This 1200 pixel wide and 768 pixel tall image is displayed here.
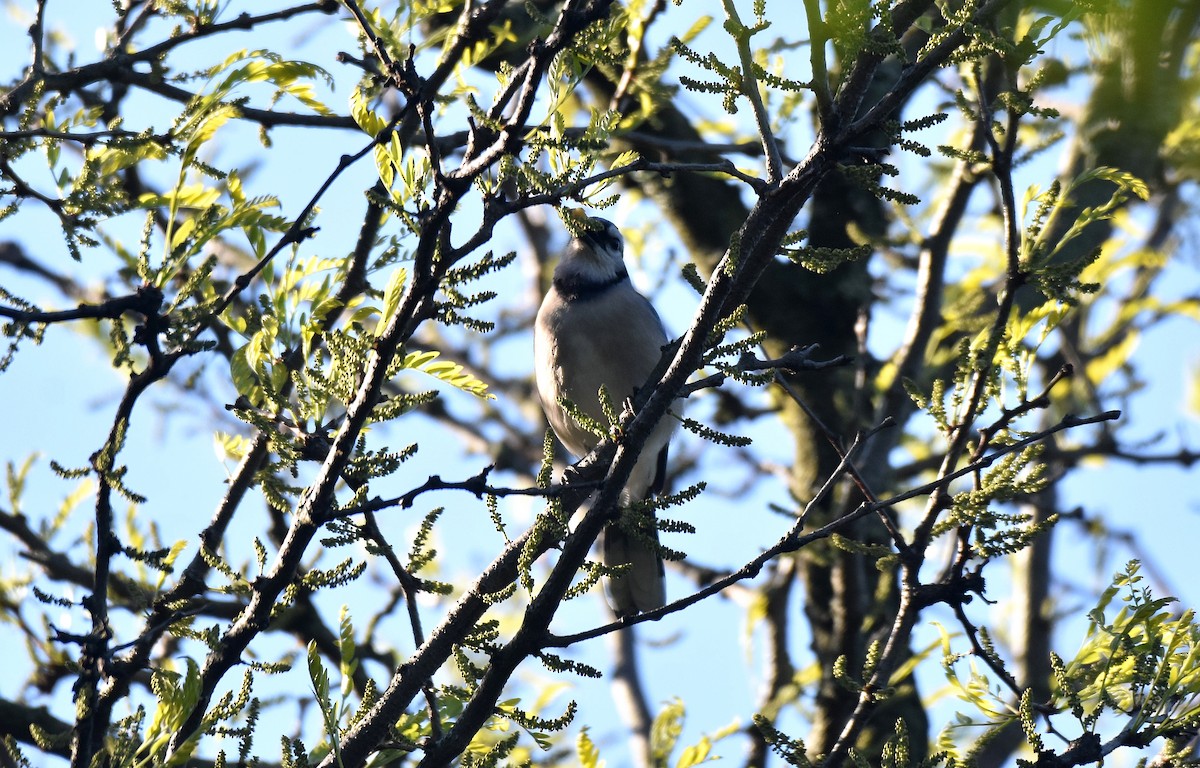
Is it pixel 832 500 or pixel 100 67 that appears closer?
pixel 100 67

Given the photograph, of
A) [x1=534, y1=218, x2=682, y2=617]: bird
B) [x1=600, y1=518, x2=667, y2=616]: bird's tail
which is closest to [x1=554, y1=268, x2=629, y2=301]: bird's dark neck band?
[x1=534, y1=218, x2=682, y2=617]: bird

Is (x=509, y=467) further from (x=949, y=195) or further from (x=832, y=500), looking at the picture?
(x=949, y=195)

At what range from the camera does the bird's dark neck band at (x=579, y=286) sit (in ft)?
18.4

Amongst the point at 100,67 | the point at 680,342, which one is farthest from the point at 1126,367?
the point at 100,67

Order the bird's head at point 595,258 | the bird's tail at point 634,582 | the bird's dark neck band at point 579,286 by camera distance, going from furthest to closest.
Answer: the bird's head at point 595,258 → the bird's dark neck band at point 579,286 → the bird's tail at point 634,582

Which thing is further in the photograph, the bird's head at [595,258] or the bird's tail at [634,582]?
the bird's head at [595,258]

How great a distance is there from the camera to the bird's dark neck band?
5.61 meters

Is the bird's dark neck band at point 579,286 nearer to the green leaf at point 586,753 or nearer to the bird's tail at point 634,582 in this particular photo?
the bird's tail at point 634,582

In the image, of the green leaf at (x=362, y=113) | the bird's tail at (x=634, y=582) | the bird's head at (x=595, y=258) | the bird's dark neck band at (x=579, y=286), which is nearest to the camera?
the green leaf at (x=362, y=113)

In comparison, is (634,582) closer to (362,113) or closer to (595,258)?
(595,258)

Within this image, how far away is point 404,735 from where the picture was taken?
9.68 feet

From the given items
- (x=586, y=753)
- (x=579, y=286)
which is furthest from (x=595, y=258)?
(x=586, y=753)

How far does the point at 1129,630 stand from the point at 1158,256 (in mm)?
3648

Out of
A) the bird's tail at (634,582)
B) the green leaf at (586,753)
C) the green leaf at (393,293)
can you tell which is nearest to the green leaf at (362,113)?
the green leaf at (393,293)
